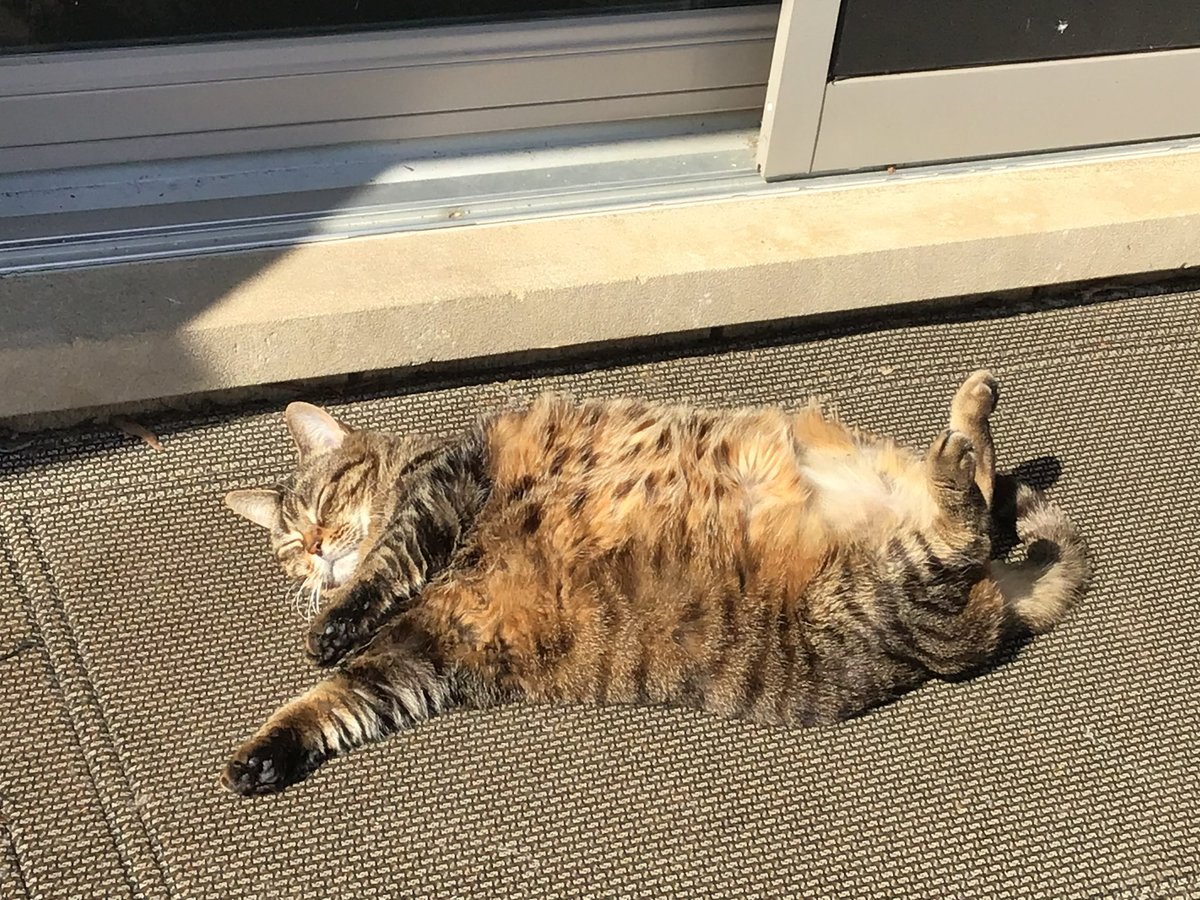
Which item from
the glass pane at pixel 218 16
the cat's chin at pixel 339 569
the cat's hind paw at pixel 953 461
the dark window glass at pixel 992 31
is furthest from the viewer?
the dark window glass at pixel 992 31

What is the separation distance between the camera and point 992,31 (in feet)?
7.07

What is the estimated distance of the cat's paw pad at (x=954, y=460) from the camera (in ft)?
5.41

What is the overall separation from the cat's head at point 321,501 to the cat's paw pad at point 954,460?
982mm

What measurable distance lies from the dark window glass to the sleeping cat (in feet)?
2.94

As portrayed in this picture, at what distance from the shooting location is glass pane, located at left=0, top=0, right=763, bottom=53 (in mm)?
1913

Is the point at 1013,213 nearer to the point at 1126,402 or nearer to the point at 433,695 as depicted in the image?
the point at 1126,402

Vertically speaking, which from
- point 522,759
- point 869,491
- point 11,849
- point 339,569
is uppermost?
point 869,491

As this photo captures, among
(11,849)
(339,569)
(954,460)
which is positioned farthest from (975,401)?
(11,849)

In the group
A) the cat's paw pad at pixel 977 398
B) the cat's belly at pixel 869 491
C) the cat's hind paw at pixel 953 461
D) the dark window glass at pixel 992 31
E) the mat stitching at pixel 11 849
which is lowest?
the mat stitching at pixel 11 849

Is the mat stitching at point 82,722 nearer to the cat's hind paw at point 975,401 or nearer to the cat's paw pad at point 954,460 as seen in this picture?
the cat's paw pad at point 954,460

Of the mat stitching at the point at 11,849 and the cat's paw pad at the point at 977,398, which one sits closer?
the mat stitching at the point at 11,849

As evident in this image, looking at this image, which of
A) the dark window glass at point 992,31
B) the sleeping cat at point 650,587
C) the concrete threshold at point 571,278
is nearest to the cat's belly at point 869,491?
the sleeping cat at point 650,587

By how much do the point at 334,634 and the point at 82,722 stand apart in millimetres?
489

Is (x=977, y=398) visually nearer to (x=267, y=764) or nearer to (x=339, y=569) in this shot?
(x=339, y=569)
